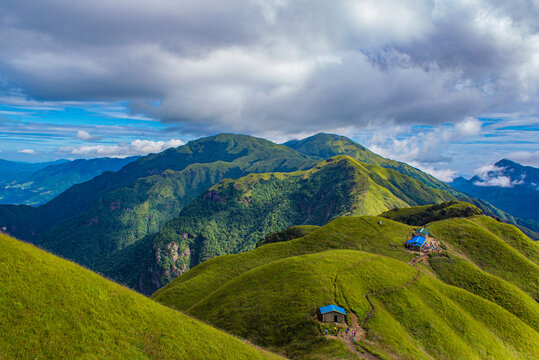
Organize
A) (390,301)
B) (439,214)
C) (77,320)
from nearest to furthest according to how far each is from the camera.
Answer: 1. (77,320)
2. (390,301)
3. (439,214)

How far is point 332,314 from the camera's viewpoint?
54.2 metres

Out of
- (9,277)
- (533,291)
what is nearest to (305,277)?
(9,277)

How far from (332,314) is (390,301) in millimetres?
19453

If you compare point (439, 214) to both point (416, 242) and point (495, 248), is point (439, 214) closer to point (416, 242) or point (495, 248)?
point (495, 248)

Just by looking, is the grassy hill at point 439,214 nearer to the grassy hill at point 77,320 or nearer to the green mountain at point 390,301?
the green mountain at point 390,301

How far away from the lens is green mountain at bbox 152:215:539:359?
171ft

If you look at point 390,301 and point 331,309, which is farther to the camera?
point 390,301

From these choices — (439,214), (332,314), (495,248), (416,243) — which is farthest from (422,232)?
(332,314)

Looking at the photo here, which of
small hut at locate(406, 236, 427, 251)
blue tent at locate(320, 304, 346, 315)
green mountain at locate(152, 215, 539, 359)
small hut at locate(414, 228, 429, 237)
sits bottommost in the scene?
green mountain at locate(152, 215, 539, 359)

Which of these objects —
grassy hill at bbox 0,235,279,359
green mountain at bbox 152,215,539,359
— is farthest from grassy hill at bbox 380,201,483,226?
grassy hill at bbox 0,235,279,359

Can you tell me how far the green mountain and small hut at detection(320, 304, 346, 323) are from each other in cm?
193

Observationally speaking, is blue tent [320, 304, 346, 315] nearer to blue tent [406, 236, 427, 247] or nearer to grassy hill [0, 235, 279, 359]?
grassy hill [0, 235, 279, 359]

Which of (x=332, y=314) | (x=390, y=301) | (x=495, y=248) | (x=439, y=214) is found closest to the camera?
(x=332, y=314)

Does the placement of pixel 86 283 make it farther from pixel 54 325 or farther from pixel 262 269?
pixel 262 269
